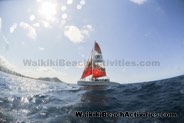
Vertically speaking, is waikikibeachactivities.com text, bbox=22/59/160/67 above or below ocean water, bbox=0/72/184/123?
above

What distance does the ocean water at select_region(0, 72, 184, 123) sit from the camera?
4.48m

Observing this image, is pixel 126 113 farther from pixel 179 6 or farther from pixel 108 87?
pixel 179 6

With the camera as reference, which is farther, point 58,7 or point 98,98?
point 98,98

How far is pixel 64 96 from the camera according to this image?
5348mm

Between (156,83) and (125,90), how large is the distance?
0.66 m

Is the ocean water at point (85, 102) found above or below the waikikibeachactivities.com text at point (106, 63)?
below

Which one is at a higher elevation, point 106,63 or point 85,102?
point 106,63

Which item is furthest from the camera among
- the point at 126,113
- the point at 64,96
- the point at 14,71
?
the point at 64,96

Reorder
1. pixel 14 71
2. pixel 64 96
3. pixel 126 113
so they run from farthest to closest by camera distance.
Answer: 1. pixel 64 96
2. pixel 14 71
3. pixel 126 113

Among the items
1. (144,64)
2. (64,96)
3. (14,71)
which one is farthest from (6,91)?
(144,64)

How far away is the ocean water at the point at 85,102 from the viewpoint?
4484 millimetres

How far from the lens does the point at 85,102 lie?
16.0 ft

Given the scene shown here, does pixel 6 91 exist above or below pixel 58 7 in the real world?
below

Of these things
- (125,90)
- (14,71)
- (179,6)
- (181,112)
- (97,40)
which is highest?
(179,6)
